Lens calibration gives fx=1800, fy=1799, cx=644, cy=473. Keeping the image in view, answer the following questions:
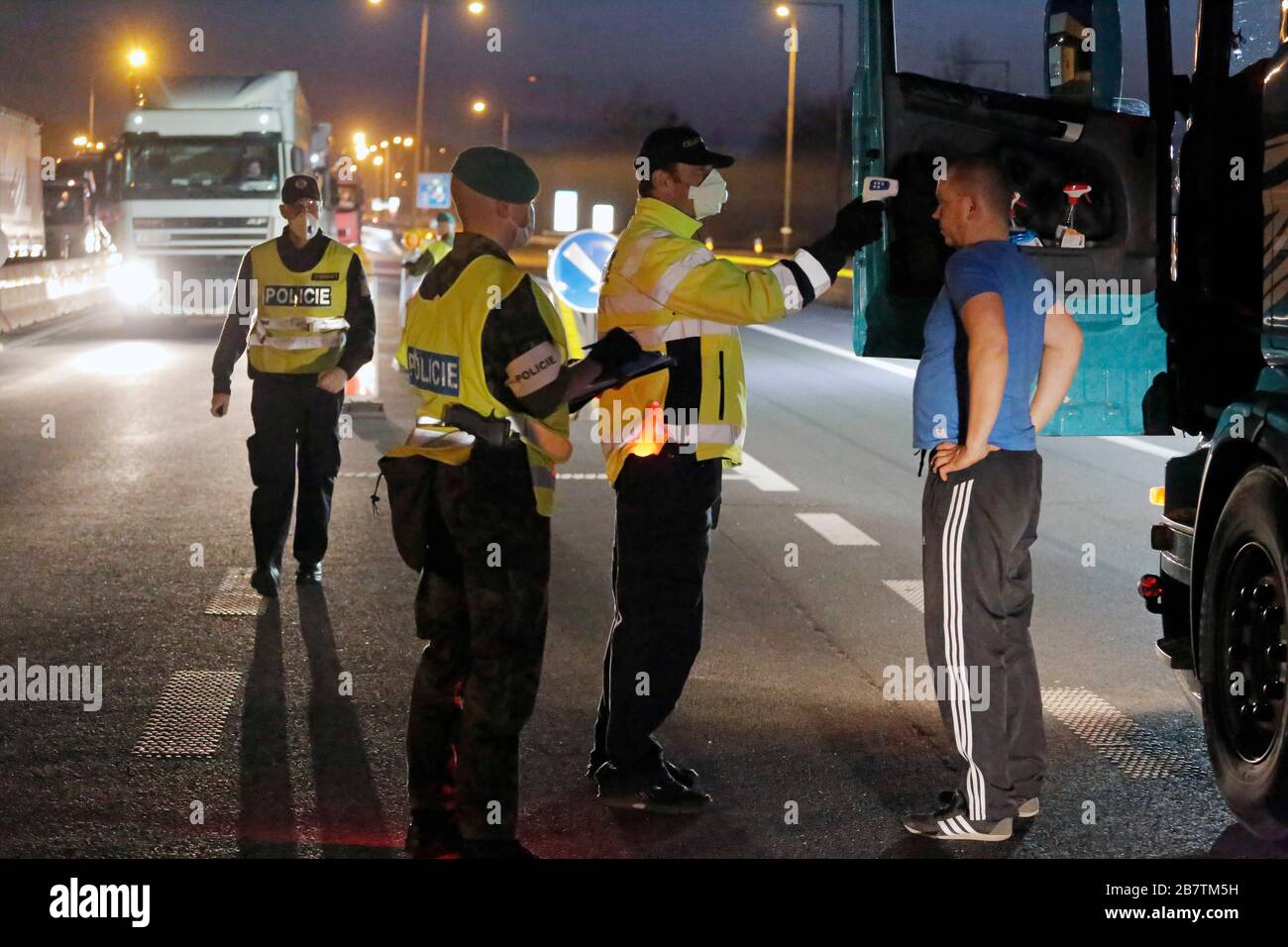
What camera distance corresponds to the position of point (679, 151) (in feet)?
17.6

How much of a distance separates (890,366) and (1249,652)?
1731 cm

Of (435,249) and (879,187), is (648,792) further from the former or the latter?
(435,249)

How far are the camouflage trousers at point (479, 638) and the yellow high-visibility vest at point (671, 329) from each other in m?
0.71

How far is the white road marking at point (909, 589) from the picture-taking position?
27.8 ft

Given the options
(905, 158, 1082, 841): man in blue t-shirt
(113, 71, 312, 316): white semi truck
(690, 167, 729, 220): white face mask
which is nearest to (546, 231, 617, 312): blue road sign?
(690, 167, 729, 220): white face mask

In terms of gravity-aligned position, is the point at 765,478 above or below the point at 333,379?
below

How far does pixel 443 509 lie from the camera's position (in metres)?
4.73

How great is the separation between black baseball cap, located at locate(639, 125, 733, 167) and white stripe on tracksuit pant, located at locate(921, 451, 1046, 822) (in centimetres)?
119

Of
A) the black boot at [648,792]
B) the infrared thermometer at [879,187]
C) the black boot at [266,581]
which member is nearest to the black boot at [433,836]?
the black boot at [648,792]

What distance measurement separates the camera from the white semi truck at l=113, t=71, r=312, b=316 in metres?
28.0

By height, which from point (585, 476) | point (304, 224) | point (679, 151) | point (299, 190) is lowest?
point (585, 476)

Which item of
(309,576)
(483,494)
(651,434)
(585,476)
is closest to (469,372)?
(483,494)

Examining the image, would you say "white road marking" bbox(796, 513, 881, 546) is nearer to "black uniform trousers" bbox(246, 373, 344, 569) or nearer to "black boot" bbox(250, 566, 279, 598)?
"black uniform trousers" bbox(246, 373, 344, 569)
